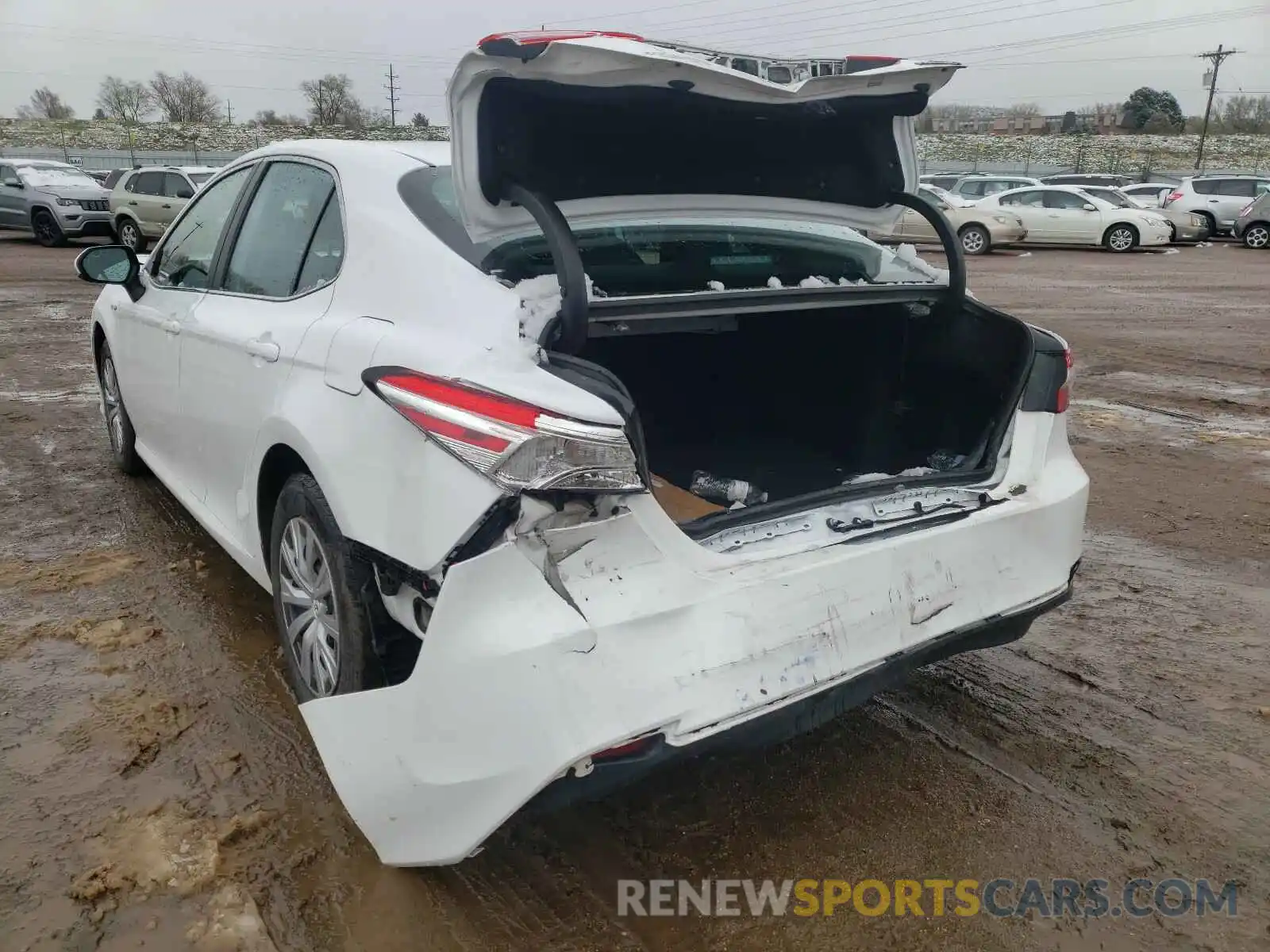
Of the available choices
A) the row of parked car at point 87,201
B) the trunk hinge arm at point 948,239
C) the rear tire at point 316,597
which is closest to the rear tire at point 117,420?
the rear tire at point 316,597

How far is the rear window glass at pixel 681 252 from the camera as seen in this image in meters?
2.50

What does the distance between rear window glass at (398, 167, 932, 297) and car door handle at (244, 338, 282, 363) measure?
1.86 ft

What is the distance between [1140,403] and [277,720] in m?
6.69

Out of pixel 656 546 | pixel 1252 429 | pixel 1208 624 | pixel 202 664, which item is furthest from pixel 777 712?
pixel 1252 429

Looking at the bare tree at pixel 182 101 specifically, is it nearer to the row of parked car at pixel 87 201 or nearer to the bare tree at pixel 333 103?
the bare tree at pixel 333 103

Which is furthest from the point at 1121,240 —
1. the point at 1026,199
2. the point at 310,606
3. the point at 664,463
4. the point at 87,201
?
the point at 310,606

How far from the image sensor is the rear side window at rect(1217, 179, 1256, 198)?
2419 cm

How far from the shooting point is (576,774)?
6.14 feet

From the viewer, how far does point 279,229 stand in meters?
3.14

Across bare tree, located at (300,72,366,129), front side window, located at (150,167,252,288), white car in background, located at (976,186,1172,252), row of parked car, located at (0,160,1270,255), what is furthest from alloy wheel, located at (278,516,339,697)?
bare tree, located at (300,72,366,129)

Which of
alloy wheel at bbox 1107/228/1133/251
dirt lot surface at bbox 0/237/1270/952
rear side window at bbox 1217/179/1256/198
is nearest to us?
dirt lot surface at bbox 0/237/1270/952

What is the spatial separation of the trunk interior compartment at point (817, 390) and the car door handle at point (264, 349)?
92 centimetres

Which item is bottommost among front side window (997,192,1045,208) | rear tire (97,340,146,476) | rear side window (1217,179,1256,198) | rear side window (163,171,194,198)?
rear tire (97,340,146,476)

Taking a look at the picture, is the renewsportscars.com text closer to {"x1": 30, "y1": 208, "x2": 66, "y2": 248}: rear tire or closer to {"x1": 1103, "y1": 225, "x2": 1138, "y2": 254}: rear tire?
{"x1": 30, "y1": 208, "x2": 66, "y2": 248}: rear tire
